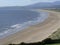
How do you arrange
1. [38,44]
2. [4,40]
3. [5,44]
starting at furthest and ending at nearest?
[4,40], [5,44], [38,44]

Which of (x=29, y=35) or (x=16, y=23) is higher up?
(x=16, y=23)

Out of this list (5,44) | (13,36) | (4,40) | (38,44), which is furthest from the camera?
(13,36)

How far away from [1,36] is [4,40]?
2.42 metres

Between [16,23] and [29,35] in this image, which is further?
[16,23]

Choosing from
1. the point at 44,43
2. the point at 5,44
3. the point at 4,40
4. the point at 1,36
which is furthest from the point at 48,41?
the point at 1,36

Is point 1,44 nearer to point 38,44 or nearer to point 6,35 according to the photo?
point 6,35

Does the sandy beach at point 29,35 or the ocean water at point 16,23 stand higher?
the ocean water at point 16,23

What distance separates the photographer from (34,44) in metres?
18.3

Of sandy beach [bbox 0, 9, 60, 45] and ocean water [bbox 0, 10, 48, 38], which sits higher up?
ocean water [bbox 0, 10, 48, 38]

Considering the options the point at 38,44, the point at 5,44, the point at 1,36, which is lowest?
the point at 38,44

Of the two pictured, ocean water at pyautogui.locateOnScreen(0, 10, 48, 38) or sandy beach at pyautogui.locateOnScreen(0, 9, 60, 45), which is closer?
sandy beach at pyautogui.locateOnScreen(0, 9, 60, 45)

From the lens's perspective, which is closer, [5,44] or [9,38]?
[5,44]

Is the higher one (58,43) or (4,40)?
(4,40)

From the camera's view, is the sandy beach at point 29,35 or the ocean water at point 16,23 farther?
the ocean water at point 16,23
